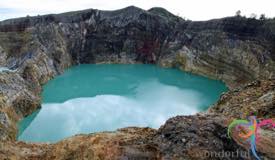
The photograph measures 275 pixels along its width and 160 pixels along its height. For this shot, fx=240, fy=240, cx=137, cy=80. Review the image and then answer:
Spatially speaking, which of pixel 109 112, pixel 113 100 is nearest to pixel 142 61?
pixel 113 100

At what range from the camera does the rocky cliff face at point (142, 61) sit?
5688 mm

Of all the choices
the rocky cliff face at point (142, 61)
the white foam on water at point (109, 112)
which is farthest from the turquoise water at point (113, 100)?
the rocky cliff face at point (142, 61)

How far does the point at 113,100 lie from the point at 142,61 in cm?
2041

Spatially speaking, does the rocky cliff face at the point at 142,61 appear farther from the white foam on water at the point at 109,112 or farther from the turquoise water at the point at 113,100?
the white foam on water at the point at 109,112

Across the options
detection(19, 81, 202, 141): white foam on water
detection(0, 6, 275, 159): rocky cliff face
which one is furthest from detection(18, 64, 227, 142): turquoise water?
detection(0, 6, 275, 159): rocky cliff face

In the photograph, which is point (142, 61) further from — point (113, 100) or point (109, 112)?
point (109, 112)

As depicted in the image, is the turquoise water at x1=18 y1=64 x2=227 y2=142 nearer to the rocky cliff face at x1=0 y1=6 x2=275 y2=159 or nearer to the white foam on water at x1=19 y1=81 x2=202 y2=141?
the white foam on water at x1=19 y1=81 x2=202 y2=141

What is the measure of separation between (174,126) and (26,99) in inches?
574

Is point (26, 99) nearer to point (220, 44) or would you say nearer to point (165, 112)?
point (165, 112)

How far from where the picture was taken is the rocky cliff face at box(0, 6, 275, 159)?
18.7ft

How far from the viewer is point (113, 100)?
69.4 feet

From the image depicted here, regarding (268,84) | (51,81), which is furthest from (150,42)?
(268,84)

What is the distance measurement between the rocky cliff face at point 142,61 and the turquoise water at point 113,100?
1470mm

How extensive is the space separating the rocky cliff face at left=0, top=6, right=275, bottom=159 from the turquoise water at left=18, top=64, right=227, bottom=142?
147cm
